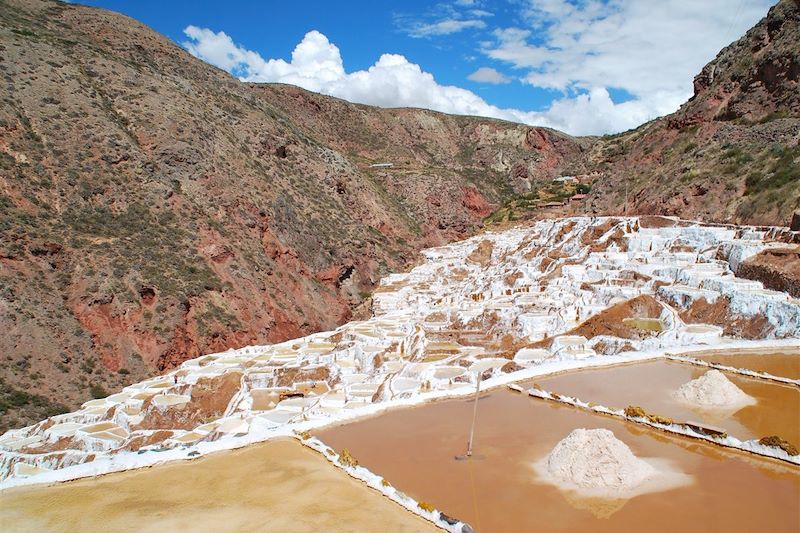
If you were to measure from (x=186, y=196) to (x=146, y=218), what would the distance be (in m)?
3.73

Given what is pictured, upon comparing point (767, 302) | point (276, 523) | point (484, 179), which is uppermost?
point (484, 179)

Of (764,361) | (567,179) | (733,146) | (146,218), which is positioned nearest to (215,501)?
(764,361)

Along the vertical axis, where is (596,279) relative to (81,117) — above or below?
below

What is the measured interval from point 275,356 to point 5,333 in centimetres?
1173

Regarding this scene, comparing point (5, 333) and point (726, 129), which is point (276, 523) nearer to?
point (5, 333)

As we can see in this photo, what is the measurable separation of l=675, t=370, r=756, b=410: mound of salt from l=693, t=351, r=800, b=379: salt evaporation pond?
2.49 metres

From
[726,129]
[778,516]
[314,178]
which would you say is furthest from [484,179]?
[778,516]

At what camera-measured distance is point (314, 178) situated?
168ft

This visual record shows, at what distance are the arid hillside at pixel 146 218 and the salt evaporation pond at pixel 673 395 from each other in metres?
21.5

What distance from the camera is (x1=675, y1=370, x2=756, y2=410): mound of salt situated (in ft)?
38.1

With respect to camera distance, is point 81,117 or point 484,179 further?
point 484,179

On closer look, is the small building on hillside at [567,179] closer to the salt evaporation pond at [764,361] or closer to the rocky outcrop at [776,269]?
the rocky outcrop at [776,269]

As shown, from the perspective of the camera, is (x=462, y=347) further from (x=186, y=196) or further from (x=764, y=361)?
(x=186, y=196)

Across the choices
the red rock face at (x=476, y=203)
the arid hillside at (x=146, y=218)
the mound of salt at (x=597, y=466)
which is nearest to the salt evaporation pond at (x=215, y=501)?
the mound of salt at (x=597, y=466)
